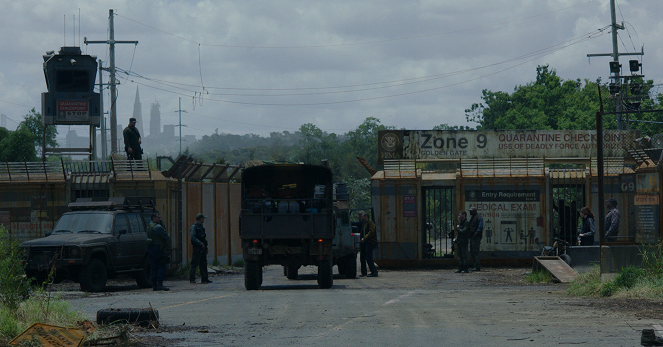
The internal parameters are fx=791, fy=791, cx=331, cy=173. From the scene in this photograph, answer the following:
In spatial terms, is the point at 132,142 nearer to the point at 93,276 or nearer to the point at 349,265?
the point at 93,276

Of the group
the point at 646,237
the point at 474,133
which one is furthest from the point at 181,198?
the point at 646,237

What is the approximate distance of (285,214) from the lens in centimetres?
1720

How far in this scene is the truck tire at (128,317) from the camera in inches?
400

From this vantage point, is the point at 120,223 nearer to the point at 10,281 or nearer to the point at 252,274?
the point at 252,274

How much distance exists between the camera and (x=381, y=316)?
11.8 m

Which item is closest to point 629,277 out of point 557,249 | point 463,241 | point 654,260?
point 654,260

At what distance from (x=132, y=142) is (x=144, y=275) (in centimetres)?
518

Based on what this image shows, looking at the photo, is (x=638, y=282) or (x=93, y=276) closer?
(x=638, y=282)

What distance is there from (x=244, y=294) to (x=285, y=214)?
80.9 inches

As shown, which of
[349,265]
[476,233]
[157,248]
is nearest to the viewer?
[157,248]

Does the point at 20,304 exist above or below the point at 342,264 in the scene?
above

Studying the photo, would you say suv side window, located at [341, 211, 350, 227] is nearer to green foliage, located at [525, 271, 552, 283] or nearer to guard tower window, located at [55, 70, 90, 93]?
green foliage, located at [525, 271, 552, 283]

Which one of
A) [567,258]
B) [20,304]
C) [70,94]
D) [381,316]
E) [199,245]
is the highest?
[70,94]

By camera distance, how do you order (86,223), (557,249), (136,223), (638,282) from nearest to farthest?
(638,282) → (86,223) → (136,223) → (557,249)
